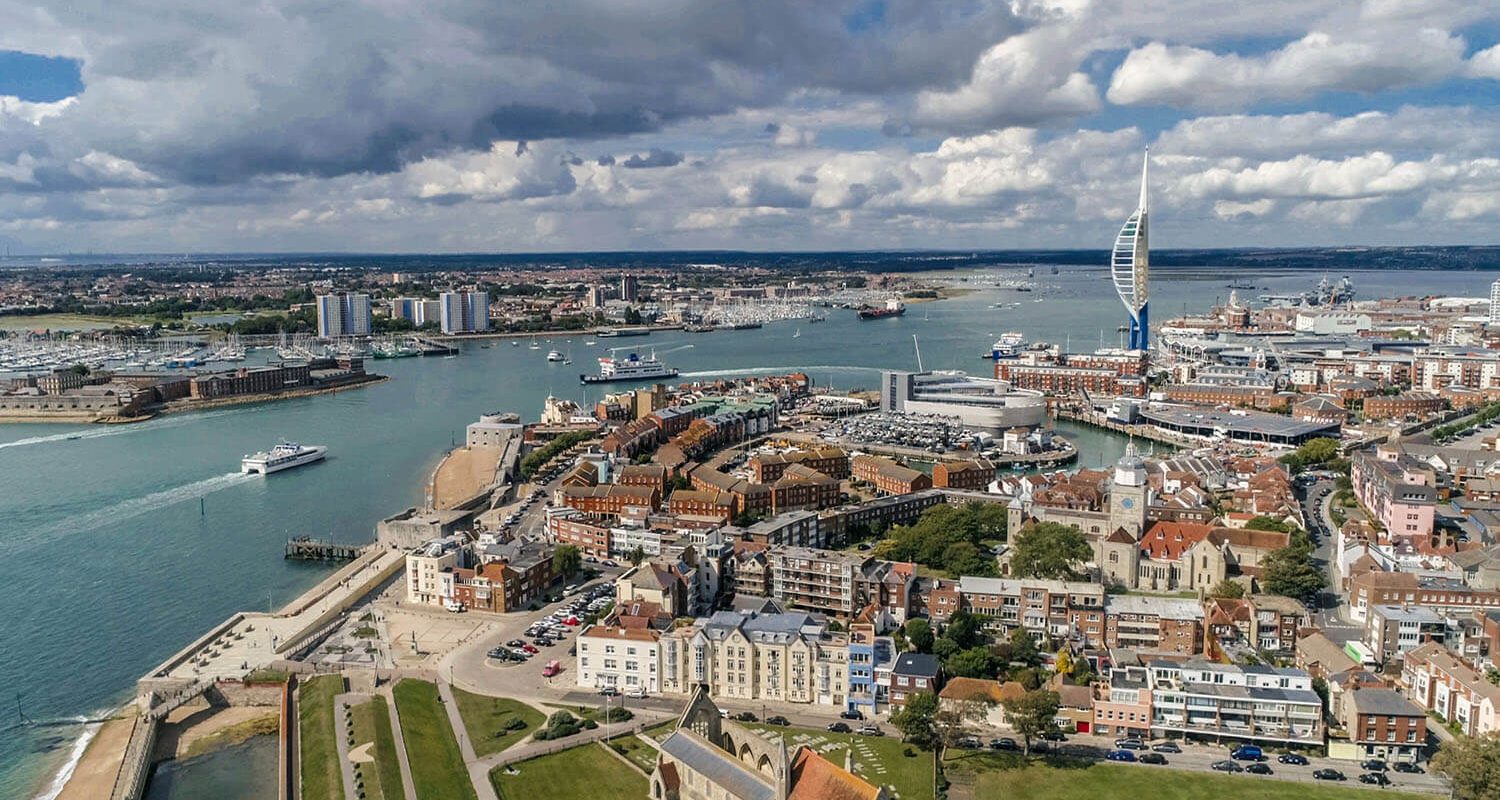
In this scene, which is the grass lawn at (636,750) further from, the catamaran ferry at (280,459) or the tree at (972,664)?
the catamaran ferry at (280,459)

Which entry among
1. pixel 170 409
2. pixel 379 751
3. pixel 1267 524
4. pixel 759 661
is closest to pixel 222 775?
pixel 379 751

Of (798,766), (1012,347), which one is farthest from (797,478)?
(1012,347)

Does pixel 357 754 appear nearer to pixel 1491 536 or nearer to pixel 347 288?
pixel 1491 536

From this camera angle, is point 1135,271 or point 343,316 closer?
point 1135,271

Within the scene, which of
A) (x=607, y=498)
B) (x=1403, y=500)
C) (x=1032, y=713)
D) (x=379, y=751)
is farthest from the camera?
(x=607, y=498)

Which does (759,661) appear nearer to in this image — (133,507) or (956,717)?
(956,717)

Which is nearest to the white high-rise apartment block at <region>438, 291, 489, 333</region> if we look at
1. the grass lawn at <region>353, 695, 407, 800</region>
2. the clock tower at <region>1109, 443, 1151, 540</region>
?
the clock tower at <region>1109, 443, 1151, 540</region>
